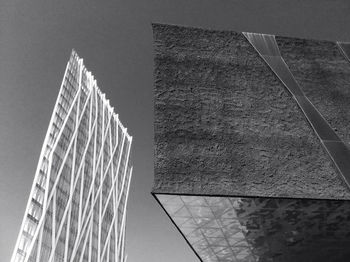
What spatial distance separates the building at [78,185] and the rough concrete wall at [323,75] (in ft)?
99.3

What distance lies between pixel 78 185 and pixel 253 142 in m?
37.7

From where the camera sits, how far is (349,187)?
6043mm

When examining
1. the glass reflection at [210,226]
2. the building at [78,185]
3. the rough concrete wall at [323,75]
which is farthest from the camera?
the building at [78,185]

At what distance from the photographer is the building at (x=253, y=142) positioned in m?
5.80

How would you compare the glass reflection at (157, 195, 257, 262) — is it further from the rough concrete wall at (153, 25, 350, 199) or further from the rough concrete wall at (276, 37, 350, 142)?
the rough concrete wall at (276, 37, 350, 142)

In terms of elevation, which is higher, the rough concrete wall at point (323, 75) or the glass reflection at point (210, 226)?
the rough concrete wall at point (323, 75)

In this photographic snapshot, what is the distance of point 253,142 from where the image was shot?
6355 mm

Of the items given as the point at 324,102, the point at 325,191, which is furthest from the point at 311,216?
the point at 324,102

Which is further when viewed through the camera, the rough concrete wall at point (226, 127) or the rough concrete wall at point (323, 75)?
the rough concrete wall at point (323, 75)

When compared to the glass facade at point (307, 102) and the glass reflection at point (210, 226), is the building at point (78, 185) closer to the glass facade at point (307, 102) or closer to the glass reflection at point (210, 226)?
the glass reflection at point (210, 226)

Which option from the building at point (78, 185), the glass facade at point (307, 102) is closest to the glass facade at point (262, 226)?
the glass facade at point (307, 102)

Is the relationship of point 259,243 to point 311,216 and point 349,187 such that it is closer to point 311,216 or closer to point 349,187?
point 311,216

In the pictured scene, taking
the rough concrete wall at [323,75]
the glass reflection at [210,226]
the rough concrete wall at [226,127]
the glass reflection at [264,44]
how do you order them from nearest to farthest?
1. the rough concrete wall at [226,127]
2. the glass reflection at [210,226]
3. the rough concrete wall at [323,75]
4. the glass reflection at [264,44]

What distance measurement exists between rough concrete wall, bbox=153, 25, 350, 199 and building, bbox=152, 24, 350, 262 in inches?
0.7
